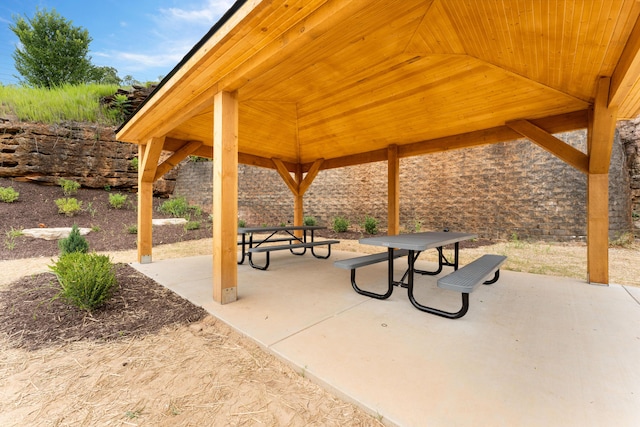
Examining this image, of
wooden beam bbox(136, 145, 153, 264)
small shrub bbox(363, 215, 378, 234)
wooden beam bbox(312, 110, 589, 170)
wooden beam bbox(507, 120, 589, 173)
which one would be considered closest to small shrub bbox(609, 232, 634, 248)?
wooden beam bbox(312, 110, 589, 170)

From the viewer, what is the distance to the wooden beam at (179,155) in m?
4.45

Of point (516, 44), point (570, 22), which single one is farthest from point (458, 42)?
point (570, 22)

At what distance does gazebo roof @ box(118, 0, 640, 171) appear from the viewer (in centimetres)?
192

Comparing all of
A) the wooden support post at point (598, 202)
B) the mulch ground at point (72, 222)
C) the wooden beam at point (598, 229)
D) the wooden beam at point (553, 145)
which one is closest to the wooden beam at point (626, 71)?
the wooden support post at point (598, 202)

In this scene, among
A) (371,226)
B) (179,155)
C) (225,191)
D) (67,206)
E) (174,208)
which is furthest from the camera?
(174,208)

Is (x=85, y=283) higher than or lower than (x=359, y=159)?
lower

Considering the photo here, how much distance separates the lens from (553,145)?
11.7 ft

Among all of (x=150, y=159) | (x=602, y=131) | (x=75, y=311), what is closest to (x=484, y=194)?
(x=602, y=131)

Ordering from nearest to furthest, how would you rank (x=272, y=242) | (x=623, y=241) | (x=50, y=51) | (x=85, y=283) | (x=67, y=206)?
1. (x=85, y=283)
2. (x=272, y=242)
3. (x=623, y=241)
4. (x=67, y=206)
5. (x=50, y=51)

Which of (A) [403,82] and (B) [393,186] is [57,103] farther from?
(A) [403,82]

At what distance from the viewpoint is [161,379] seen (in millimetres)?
1473

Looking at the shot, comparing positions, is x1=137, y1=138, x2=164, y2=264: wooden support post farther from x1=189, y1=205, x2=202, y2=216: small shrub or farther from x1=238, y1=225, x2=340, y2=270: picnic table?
x1=189, y1=205, x2=202, y2=216: small shrub

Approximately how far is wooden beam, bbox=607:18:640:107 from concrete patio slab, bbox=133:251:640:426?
6.80 feet

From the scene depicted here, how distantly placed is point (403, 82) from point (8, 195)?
10.5 m
